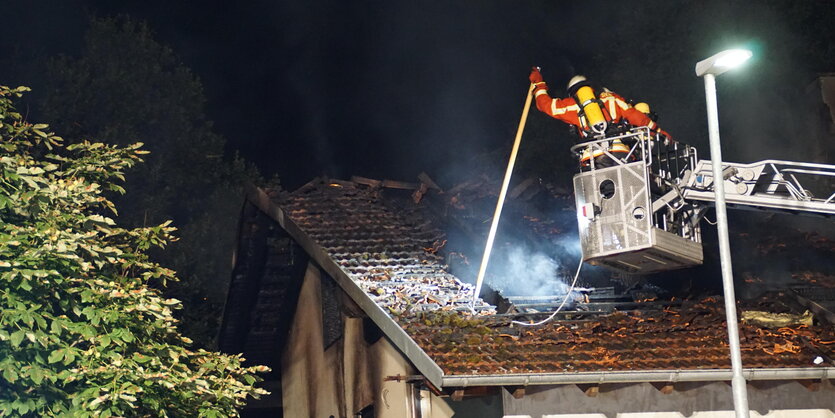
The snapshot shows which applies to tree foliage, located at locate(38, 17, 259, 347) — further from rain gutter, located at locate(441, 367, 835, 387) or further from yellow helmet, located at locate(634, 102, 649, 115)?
rain gutter, located at locate(441, 367, 835, 387)

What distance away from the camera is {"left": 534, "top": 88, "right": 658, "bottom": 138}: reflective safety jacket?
56.3 feet

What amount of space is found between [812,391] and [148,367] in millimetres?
9125

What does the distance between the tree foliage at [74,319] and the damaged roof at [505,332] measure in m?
2.57

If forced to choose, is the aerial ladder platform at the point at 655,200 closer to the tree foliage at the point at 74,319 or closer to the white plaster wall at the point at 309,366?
the tree foliage at the point at 74,319

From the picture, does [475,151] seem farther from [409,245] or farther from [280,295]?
[409,245]

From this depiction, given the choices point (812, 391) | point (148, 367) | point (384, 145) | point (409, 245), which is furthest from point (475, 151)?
point (148, 367)

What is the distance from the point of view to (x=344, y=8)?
140 ft

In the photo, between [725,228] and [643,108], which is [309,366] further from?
[725,228]

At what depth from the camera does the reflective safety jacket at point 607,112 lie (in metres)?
17.2

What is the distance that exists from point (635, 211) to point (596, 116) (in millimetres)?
1678

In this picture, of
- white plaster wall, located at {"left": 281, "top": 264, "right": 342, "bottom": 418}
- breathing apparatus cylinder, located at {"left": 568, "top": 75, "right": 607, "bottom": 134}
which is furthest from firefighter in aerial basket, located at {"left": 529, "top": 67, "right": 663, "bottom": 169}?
white plaster wall, located at {"left": 281, "top": 264, "right": 342, "bottom": 418}

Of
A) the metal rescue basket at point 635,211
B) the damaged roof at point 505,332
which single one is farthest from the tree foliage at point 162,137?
the metal rescue basket at point 635,211

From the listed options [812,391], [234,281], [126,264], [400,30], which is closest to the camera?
[126,264]

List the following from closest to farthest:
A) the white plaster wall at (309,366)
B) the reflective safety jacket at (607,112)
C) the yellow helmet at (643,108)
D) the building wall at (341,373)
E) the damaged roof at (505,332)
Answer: the damaged roof at (505,332)
the building wall at (341,373)
the reflective safety jacket at (607,112)
the yellow helmet at (643,108)
the white plaster wall at (309,366)
